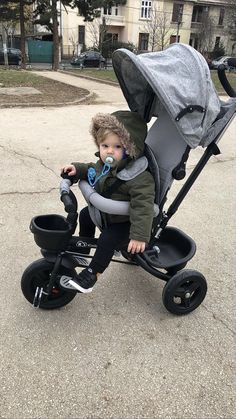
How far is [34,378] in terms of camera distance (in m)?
1.98

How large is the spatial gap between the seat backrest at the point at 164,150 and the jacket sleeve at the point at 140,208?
0.19m

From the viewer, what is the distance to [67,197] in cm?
217

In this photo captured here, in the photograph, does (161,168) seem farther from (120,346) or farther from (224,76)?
(120,346)

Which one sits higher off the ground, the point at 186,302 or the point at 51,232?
the point at 51,232

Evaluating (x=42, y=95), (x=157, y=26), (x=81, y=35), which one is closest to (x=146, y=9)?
(x=157, y=26)

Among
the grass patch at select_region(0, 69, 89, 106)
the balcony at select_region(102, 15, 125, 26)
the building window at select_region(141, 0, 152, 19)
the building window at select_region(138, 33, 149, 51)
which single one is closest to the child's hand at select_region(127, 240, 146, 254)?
the grass patch at select_region(0, 69, 89, 106)

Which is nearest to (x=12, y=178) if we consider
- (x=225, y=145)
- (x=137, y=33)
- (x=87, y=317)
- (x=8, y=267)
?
(x=8, y=267)

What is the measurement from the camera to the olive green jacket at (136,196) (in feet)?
6.66

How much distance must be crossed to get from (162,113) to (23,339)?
5.33 ft

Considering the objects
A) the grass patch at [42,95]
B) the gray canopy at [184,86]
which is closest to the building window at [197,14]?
the grass patch at [42,95]

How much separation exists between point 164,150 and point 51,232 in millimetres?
846

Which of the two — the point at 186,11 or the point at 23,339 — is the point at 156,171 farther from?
A: the point at 186,11

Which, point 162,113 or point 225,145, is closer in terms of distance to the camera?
point 162,113

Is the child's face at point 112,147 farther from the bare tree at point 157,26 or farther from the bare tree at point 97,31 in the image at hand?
the bare tree at point 157,26
